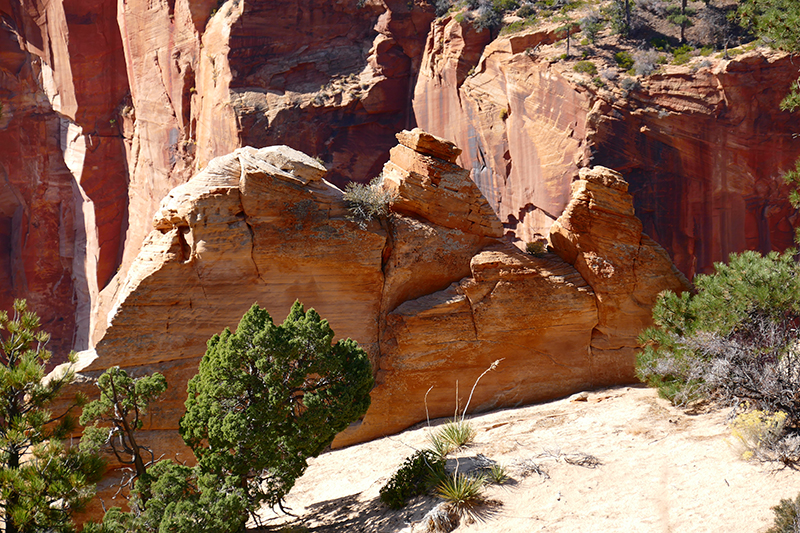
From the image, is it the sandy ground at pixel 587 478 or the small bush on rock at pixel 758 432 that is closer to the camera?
the sandy ground at pixel 587 478

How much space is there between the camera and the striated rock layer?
1498 centimetres

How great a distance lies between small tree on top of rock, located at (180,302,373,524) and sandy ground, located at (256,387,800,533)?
180 centimetres

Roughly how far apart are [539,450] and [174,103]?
30657 millimetres

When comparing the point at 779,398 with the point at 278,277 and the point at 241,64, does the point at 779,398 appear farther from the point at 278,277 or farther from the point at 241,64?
the point at 241,64

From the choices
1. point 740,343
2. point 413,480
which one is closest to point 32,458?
point 413,480

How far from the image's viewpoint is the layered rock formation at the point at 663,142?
24328 millimetres

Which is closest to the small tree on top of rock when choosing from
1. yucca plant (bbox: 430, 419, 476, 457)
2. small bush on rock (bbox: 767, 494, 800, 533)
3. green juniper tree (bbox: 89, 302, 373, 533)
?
green juniper tree (bbox: 89, 302, 373, 533)

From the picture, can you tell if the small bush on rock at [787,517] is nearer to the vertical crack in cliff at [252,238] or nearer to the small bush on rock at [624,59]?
the vertical crack in cliff at [252,238]

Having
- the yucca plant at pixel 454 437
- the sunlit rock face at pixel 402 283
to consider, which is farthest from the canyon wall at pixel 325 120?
the yucca plant at pixel 454 437

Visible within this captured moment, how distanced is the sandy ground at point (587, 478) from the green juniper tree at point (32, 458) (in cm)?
406

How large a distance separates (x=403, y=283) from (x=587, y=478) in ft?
22.9

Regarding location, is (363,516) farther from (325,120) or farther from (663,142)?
(325,120)

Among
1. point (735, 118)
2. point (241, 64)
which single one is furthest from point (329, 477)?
point (241, 64)

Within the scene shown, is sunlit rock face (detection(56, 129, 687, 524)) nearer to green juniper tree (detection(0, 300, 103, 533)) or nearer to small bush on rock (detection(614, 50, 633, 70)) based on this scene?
green juniper tree (detection(0, 300, 103, 533))
